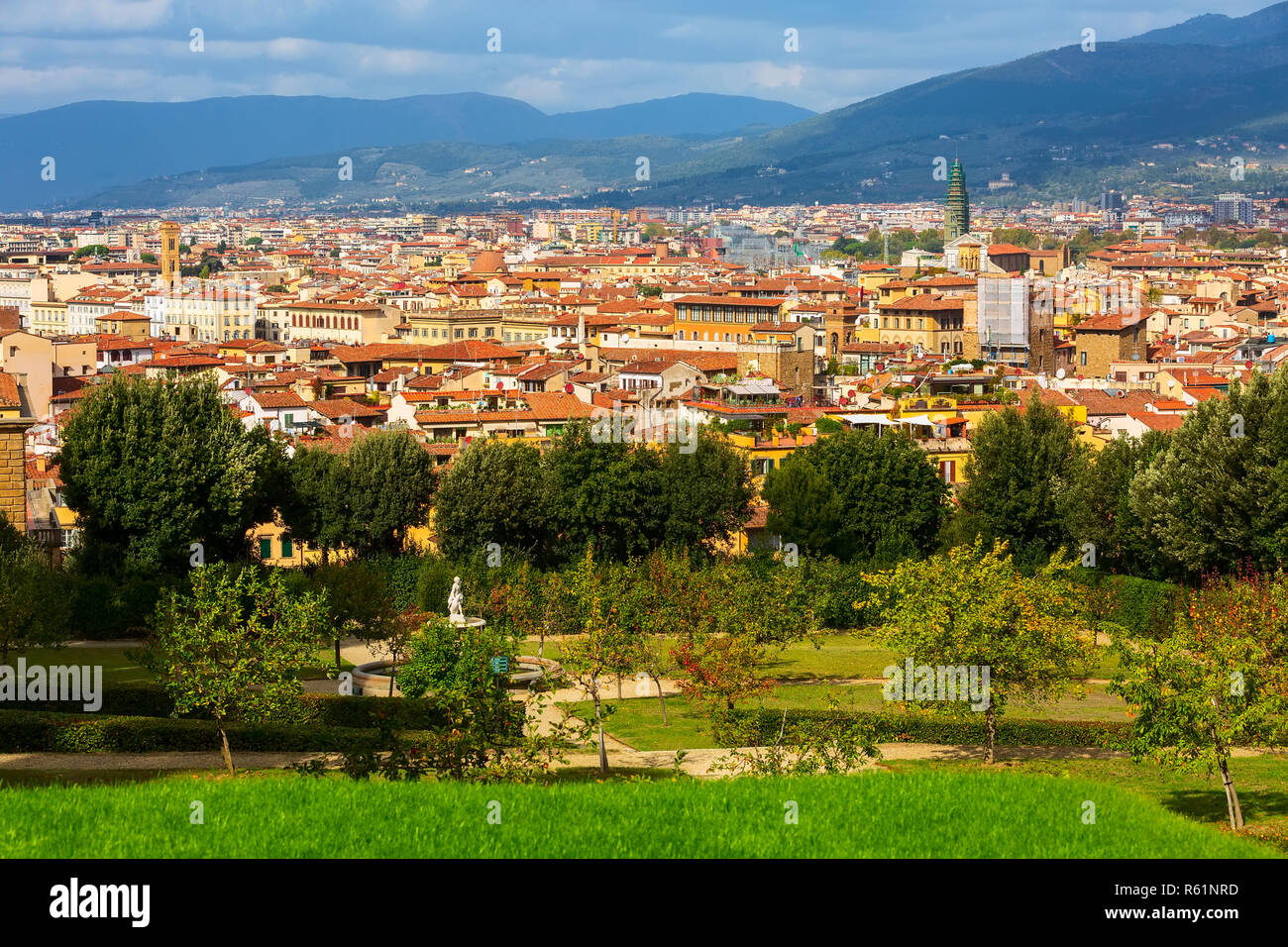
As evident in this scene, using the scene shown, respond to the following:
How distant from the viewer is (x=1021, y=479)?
35.9 meters

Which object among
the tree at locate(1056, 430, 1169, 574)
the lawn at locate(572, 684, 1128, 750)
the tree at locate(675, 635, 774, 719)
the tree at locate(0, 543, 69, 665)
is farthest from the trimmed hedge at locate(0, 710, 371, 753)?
the tree at locate(1056, 430, 1169, 574)

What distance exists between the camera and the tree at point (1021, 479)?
35.6m

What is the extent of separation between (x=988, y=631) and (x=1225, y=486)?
11986 millimetres

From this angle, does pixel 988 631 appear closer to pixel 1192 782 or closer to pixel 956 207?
pixel 1192 782

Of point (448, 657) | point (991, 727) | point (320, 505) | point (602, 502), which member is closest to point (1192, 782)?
point (991, 727)

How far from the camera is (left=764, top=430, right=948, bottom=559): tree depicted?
35844mm

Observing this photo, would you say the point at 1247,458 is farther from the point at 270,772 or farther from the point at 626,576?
the point at 270,772

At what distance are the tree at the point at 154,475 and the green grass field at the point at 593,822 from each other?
59.7 ft

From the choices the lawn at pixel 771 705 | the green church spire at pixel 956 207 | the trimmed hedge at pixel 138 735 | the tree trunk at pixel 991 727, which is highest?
the green church spire at pixel 956 207

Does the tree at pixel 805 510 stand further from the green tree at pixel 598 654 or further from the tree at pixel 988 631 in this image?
the tree at pixel 988 631

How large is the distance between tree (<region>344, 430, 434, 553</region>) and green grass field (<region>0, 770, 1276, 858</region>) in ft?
70.8

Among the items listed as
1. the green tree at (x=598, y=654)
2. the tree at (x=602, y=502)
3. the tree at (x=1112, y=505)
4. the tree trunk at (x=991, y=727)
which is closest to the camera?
the green tree at (x=598, y=654)

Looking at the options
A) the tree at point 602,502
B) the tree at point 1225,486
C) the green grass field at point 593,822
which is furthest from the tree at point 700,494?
the green grass field at point 593,822

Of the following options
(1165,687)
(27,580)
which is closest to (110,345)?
(27,580)
